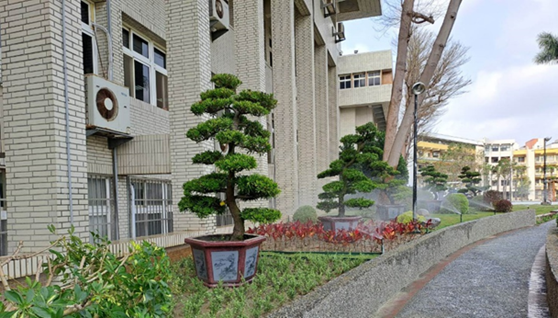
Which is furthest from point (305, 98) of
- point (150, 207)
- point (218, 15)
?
point (150, 207)

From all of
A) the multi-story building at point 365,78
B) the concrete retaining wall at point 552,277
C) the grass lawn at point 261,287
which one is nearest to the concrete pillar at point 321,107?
the multi-story building at point 365,78

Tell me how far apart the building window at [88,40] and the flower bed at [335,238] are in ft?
17.5

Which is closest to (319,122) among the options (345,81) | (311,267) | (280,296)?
(345,81)

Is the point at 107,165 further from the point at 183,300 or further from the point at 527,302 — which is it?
the point at 527,302

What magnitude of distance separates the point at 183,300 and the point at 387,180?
40.5 ft

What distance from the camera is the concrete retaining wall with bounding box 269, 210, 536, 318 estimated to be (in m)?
3.69

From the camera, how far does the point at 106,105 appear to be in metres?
8.20

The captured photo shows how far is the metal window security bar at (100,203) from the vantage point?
8.95 meters

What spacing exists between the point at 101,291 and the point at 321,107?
21.0 metres

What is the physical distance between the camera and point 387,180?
15.5 metres

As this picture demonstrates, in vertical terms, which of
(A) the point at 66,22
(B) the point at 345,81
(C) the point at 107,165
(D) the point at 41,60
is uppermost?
(B) the point at 345,81

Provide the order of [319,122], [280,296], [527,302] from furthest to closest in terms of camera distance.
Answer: [319,122], [527,302], [280,296]

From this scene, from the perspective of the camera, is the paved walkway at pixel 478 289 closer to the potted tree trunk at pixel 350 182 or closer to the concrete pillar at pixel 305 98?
the potted tree trunk at pixel 350 182

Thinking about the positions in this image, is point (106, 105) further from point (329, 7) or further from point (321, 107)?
point (329, 7)
